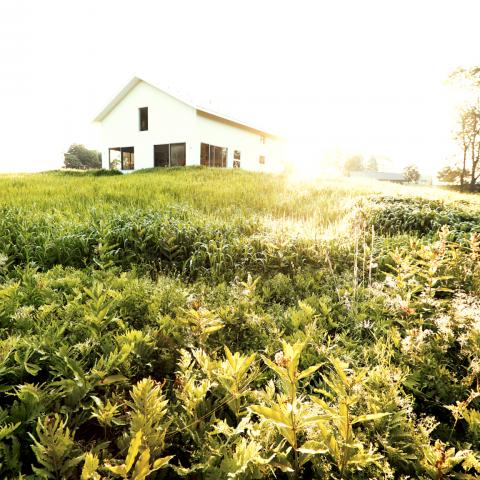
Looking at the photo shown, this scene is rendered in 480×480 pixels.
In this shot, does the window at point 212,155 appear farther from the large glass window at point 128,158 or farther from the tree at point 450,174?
the tree at point 450,174

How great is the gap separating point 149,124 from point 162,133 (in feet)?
4.02

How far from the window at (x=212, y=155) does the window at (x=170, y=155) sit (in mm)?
1141

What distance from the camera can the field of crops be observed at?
1.43 meters

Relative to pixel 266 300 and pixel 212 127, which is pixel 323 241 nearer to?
pixel 266 300

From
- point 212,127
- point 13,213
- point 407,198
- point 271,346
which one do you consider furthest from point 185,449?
point 212,127

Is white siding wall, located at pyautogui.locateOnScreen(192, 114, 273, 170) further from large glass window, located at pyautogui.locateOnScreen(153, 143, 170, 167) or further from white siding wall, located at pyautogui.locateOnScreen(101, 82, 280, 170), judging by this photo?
large glass window, located at pyautogui.locateOnScreen(153, 143, 170, 167)

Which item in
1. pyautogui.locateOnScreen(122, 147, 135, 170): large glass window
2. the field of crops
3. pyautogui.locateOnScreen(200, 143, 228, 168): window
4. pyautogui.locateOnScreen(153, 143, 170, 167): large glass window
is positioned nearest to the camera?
the field of crops

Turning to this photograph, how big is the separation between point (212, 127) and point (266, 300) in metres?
18.9

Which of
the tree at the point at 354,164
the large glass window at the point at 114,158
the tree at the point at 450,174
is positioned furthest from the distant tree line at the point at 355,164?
the large glass window at the point at 114,158

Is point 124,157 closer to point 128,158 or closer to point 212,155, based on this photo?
point 128,158

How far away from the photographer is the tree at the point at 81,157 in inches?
1801

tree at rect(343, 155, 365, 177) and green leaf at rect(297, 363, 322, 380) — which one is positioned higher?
tree at rect(343, 155, 365, 177)

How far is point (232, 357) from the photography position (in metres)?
1.66

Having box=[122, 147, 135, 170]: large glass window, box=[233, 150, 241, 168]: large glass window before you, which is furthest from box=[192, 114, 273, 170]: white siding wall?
box=[122, 147, 135, 170]: large glass window
